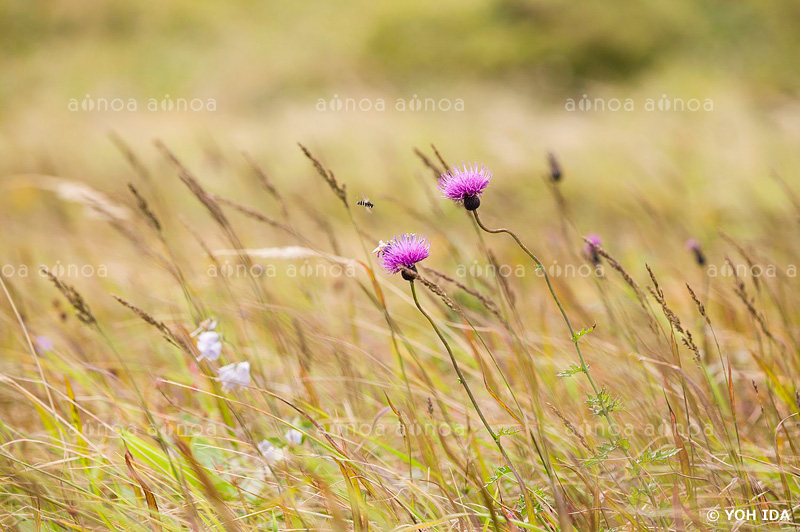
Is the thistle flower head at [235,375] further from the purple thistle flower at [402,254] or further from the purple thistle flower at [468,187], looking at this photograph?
the purple thistle flower at [468,187]

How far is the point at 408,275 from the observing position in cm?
89

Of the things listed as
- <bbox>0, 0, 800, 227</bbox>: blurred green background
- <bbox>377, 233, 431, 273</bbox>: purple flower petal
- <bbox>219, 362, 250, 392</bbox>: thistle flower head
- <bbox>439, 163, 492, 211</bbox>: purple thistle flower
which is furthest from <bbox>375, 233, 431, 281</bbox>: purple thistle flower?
<bbox>0, 0, 800, 227</bbox>: blurred green background

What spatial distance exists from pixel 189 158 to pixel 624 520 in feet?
23.8

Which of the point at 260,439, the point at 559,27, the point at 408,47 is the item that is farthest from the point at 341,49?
the point at 260,439

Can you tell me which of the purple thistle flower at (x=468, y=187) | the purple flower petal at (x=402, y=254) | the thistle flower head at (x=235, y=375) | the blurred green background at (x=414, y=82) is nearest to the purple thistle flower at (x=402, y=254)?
the purple flower petal at (x=402, y=254)

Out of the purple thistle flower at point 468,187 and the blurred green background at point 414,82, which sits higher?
the blurred green background at point 414,82

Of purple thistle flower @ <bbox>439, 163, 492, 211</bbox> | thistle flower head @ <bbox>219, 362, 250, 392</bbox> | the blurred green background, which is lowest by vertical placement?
thistle flower head @ <bbox>219, 362, 250, 392</bbox>

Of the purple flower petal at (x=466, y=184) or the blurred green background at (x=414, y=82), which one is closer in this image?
the purple flower petal at (x=466, y=184)

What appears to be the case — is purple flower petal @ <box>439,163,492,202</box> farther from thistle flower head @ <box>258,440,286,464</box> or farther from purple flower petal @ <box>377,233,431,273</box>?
thistle flower head @ <box>258,440,286,464</box>

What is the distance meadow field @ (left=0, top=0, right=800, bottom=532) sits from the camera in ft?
3.44

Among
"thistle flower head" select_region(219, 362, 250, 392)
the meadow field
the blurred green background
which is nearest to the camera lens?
the meadow field

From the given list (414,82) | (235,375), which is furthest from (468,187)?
(414,82)

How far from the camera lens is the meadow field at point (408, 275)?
1050mm

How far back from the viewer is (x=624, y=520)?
39.8 inches
